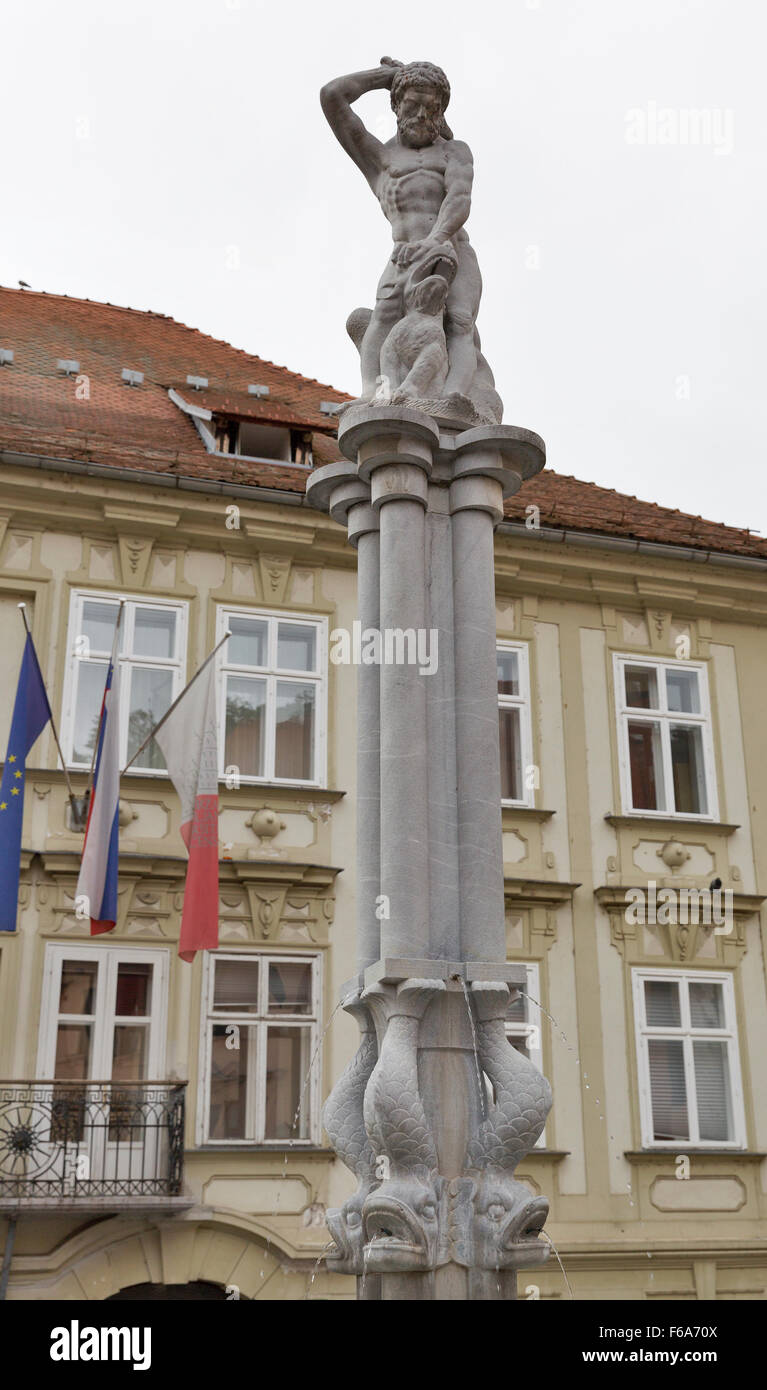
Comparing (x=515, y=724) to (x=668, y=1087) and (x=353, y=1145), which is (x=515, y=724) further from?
(x=353, y=1145)

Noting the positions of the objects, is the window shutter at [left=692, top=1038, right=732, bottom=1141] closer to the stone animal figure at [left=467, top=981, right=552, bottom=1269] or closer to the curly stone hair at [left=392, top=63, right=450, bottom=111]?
the stone animal figure at [left=467, top=981, right=552, bottom=1269]

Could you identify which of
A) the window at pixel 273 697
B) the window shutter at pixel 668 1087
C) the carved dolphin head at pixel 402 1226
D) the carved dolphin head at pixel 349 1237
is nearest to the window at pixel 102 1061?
the window at pixel 273 697

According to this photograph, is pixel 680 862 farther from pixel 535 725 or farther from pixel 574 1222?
pixel 574 1222

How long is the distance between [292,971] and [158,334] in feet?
33.5

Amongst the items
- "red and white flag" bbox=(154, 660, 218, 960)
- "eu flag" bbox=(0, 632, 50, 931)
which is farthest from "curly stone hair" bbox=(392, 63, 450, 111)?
"eu flag" bbox=(0, 632, 50, 931)

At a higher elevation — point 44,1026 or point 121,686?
point 121,686

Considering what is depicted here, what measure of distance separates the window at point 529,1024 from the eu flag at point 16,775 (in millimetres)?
5209

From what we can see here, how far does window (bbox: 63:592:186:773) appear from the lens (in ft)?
46.1

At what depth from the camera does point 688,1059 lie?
14820 millimetres

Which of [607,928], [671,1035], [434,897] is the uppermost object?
[607,928]

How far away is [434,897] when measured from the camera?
20.1 ft

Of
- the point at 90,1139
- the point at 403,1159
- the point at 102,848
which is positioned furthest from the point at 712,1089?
the point at 403,1159

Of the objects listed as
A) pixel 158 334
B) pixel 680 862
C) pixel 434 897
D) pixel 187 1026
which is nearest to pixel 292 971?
pixel 187 1026

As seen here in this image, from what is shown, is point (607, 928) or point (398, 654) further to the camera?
point (607, 928)
